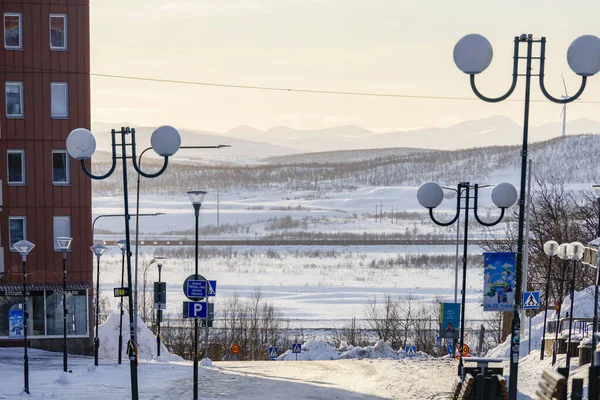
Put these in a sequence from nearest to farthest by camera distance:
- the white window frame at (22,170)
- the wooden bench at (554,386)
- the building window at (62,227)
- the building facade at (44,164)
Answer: the wooden bench at (554,386), the building facade at (44,164), the white window frame at (22,170), the building window at (62,227)

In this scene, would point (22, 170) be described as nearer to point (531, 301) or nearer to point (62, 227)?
point (62, 227)

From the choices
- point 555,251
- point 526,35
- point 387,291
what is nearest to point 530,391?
point 555,251

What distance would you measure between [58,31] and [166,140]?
24.2 m

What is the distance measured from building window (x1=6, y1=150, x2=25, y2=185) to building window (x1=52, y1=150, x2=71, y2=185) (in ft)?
Answer: 4.45

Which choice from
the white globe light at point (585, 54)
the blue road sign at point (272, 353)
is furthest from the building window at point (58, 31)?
the white globe light at point (585, 54)

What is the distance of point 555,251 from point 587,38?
16.2 metres

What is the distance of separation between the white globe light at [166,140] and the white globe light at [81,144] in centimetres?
139

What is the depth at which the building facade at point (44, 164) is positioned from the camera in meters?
43.5

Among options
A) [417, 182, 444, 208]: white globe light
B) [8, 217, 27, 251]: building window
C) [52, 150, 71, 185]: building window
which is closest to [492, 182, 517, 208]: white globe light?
[417, 182, 444, 208]: white globe light

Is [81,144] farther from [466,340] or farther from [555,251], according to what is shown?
[466,340]

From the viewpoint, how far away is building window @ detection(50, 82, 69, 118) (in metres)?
44.0

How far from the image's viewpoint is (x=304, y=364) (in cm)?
3900

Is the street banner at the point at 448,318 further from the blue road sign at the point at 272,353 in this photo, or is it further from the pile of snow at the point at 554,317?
the blue road sign at the point at 272,353

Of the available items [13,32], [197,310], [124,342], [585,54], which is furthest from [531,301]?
[13,32]
